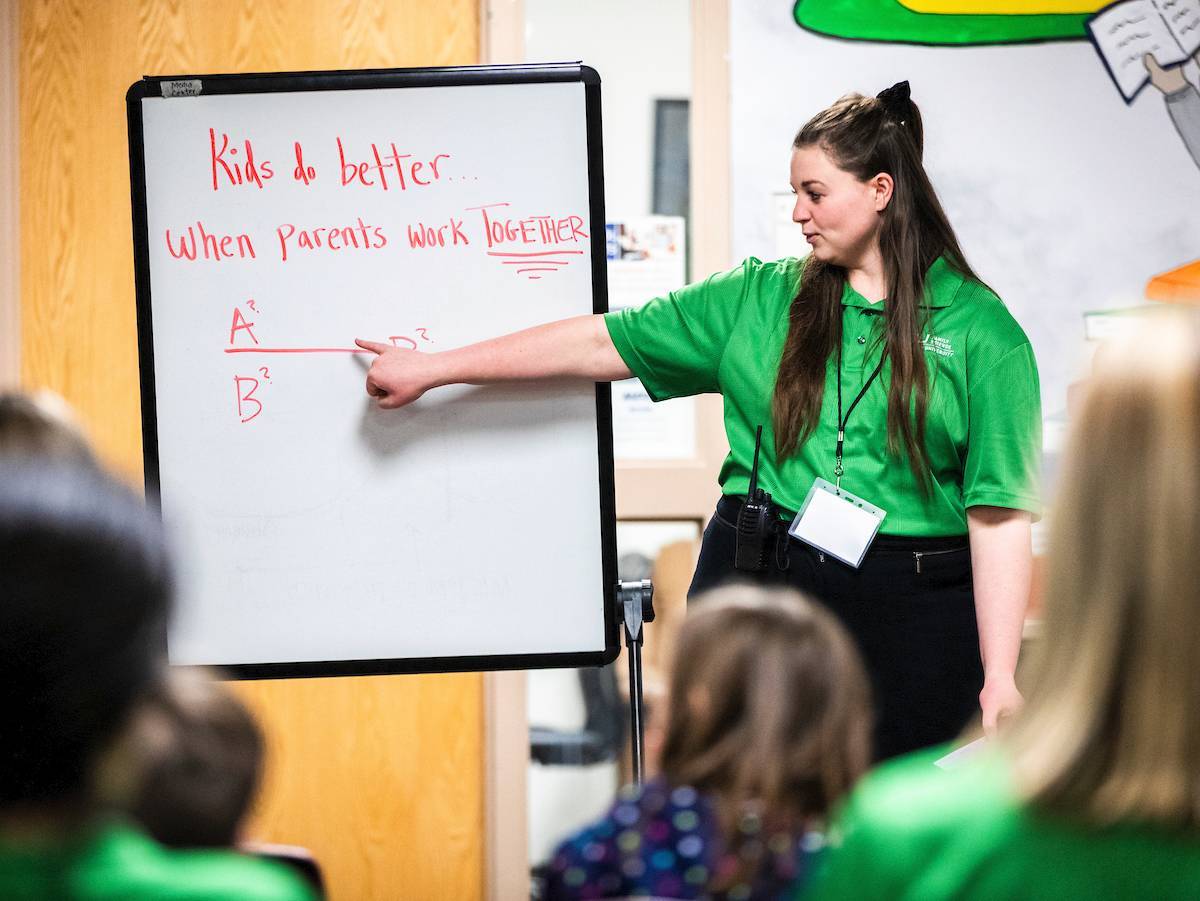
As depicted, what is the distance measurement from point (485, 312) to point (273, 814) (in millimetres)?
1510

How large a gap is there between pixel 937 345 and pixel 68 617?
1524mm

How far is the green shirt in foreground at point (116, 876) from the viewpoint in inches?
28.3

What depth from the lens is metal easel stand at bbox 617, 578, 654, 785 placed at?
1.98 m

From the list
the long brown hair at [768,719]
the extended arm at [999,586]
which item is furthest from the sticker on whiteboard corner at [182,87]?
the long brown hair at [768,719]

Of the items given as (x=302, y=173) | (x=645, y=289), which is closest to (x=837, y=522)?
(x=302, y=173)

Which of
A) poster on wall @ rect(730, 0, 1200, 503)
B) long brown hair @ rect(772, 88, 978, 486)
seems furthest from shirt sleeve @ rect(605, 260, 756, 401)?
poster on wall @ rect(730, 0, 1200, 503)

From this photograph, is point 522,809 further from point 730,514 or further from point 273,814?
point 730,514

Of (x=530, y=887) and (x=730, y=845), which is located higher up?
(x=730, y=845)

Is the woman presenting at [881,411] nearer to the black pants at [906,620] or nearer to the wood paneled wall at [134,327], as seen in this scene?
the black pants at [906,620]

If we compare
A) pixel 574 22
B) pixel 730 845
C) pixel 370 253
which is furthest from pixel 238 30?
pixel 730 845

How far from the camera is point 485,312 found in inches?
81.9

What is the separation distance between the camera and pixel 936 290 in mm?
1995

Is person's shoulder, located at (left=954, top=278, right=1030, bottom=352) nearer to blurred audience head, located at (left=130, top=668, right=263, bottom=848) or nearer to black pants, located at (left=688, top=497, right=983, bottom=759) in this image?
black pants, located at (left=688, top=497, right=983, bottom=759)

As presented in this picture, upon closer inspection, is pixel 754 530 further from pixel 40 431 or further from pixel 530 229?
pixel 40 431
